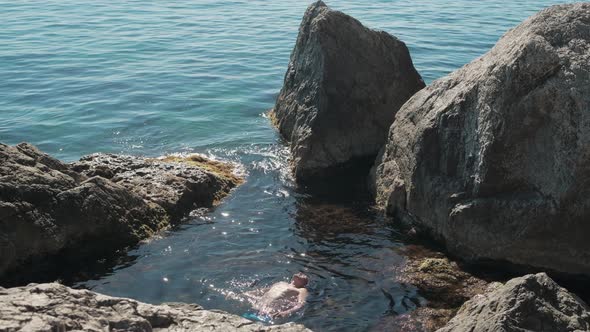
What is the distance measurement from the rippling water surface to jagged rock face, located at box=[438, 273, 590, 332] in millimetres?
2485

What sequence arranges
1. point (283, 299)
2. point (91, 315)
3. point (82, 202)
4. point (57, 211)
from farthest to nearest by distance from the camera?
point (82, 202) < point (57, 211) < point (283, 299) < point (91, 315)

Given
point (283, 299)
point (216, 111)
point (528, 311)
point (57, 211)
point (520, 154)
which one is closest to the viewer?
point (528, 311)

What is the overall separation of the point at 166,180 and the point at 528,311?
8436 mm

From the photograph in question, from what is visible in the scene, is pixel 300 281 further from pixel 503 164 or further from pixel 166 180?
pixel 166 180

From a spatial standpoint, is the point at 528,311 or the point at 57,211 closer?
the point at 528,311

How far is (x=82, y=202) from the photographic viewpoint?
11984 millimetres

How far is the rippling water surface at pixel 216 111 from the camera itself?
37.7 ft

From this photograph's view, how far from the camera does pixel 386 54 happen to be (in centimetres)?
1700

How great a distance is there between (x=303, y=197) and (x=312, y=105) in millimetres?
2688

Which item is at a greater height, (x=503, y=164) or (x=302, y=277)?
(x=503, y=164)

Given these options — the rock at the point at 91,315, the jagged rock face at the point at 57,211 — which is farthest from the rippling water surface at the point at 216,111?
the rock at the point at 91,315

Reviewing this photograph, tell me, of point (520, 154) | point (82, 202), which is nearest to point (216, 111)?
point (82, 202)

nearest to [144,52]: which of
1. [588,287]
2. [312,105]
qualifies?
[312,105]

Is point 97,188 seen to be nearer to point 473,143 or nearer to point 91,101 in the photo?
point 473,143
